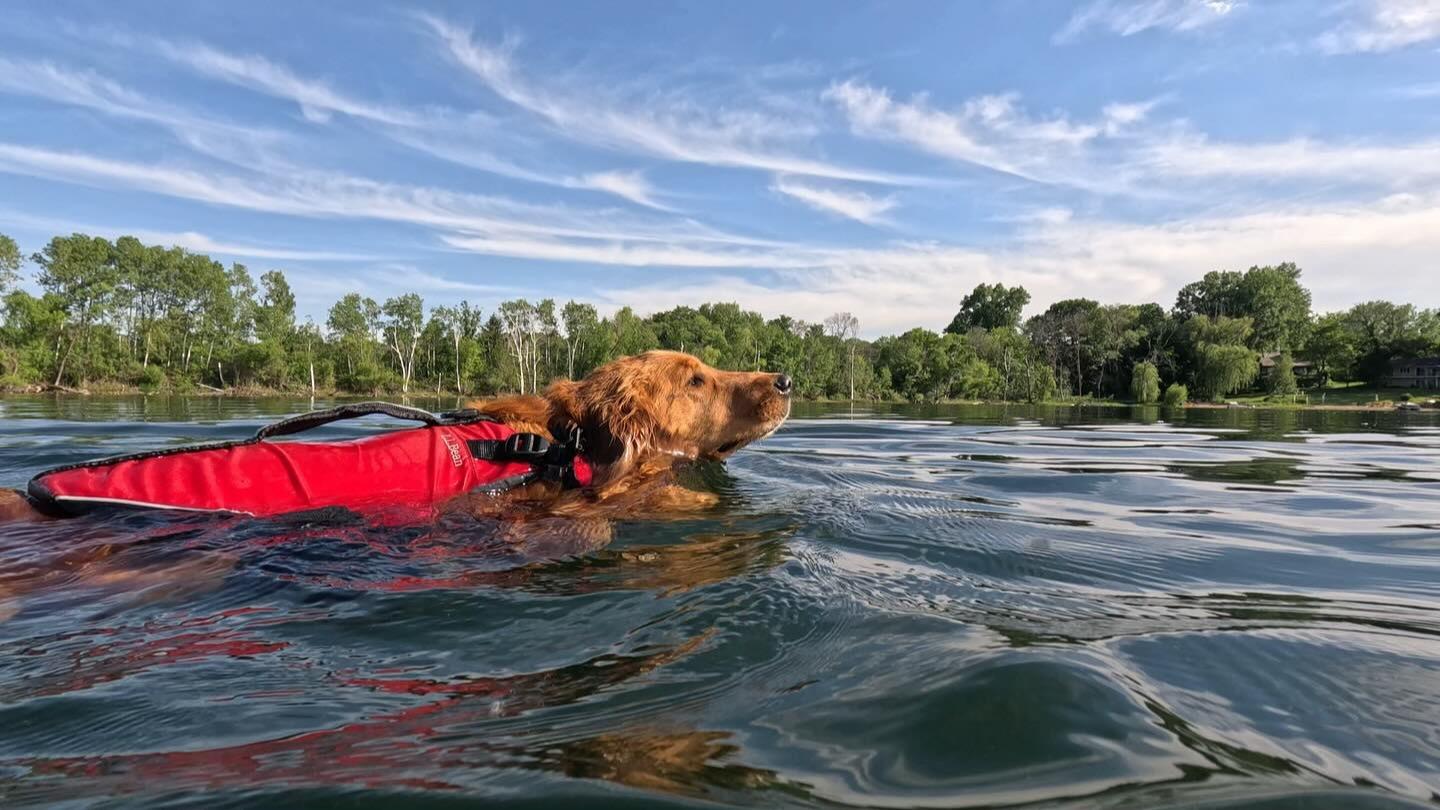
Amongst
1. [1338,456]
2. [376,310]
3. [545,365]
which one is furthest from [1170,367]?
[376,310]

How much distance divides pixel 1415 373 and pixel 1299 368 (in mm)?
15286

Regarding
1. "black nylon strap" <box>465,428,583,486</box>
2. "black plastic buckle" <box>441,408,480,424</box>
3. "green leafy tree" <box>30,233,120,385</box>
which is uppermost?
"green leafy tree" <box>30,233,120,385</box>

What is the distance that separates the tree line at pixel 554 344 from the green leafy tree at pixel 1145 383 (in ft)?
0.82

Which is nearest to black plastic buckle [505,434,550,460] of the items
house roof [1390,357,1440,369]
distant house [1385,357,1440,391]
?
distant house [1385,357,1440,391]

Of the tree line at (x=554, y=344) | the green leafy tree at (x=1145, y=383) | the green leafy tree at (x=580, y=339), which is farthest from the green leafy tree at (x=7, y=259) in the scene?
the green leafy tree at (x=1145, y=383)

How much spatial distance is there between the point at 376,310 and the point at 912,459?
104849 millimetres

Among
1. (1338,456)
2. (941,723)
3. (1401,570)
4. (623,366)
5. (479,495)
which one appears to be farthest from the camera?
(1338,456)

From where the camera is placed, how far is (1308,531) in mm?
4965

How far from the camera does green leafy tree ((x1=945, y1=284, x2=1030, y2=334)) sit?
16300 centimetres

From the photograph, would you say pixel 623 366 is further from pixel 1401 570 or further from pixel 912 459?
pixel 912 459

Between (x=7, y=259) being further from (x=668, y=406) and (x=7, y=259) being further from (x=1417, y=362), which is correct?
(x=1417, y=362)

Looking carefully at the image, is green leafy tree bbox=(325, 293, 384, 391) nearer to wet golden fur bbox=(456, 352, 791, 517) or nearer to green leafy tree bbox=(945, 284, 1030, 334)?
wet golden fur bbox=(456, 352, 791, 517)

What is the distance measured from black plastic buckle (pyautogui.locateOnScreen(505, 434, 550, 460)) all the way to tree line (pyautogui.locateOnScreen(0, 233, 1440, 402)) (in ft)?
252

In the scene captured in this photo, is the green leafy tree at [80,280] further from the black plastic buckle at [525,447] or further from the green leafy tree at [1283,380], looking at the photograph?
the green leafy tree at [1283,380]
